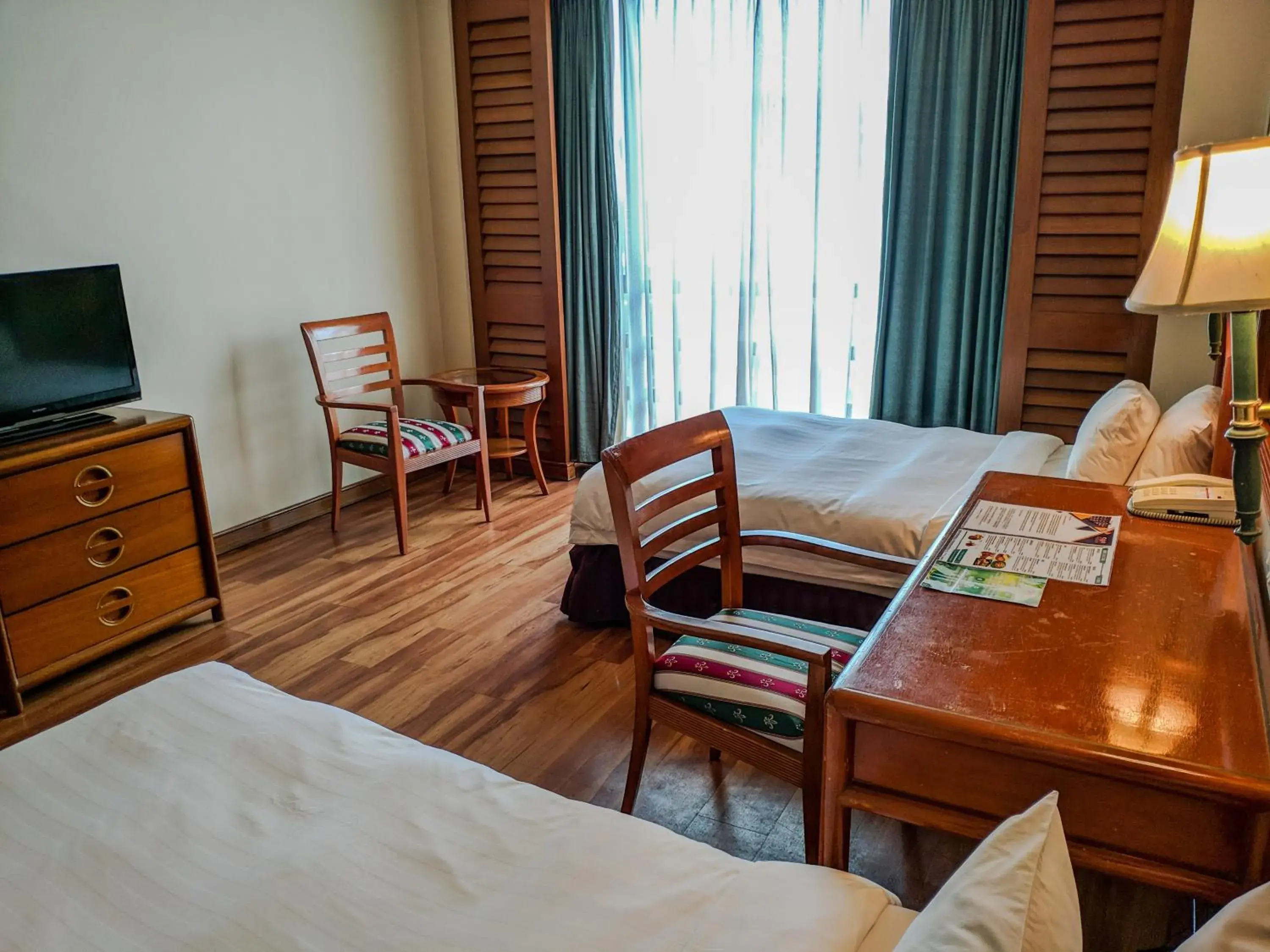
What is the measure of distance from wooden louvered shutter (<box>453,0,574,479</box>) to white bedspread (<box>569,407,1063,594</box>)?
1.48 meters

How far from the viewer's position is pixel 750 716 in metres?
1.92

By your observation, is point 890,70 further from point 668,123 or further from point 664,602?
point 664,602

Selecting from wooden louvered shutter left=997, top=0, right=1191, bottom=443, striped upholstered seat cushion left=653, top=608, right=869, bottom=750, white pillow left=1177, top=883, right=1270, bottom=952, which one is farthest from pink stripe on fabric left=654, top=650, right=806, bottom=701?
wooden louvered shutter left=997, top=0, right=1191, bottom=443

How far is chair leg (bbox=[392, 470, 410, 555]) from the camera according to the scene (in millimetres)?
3957

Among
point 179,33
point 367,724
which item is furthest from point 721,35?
point 367,724

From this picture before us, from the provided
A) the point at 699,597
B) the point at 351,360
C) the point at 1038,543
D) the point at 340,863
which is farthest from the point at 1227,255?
the point at 351,360

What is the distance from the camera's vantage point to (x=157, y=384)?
3742 millimetres

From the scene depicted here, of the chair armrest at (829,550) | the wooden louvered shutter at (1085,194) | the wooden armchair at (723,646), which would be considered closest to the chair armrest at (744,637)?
the wooden armchair at (723,646)

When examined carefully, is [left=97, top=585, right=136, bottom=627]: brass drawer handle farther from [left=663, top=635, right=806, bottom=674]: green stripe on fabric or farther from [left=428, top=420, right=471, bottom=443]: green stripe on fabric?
[left=663, top=635, right=806, bottom=674]: green stripe on fabric

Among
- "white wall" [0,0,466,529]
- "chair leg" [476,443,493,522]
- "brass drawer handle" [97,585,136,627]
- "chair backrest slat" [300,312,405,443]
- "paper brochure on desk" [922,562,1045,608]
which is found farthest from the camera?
"chair leg" [476,443,493,522]

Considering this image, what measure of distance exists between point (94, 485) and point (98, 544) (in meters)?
0.19

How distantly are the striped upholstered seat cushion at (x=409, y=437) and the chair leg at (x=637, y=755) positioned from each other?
7.13 feet

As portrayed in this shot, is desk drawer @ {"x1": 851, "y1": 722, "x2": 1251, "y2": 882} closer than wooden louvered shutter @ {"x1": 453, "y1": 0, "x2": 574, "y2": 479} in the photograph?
Yes

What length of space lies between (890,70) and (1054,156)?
2.44 ft
